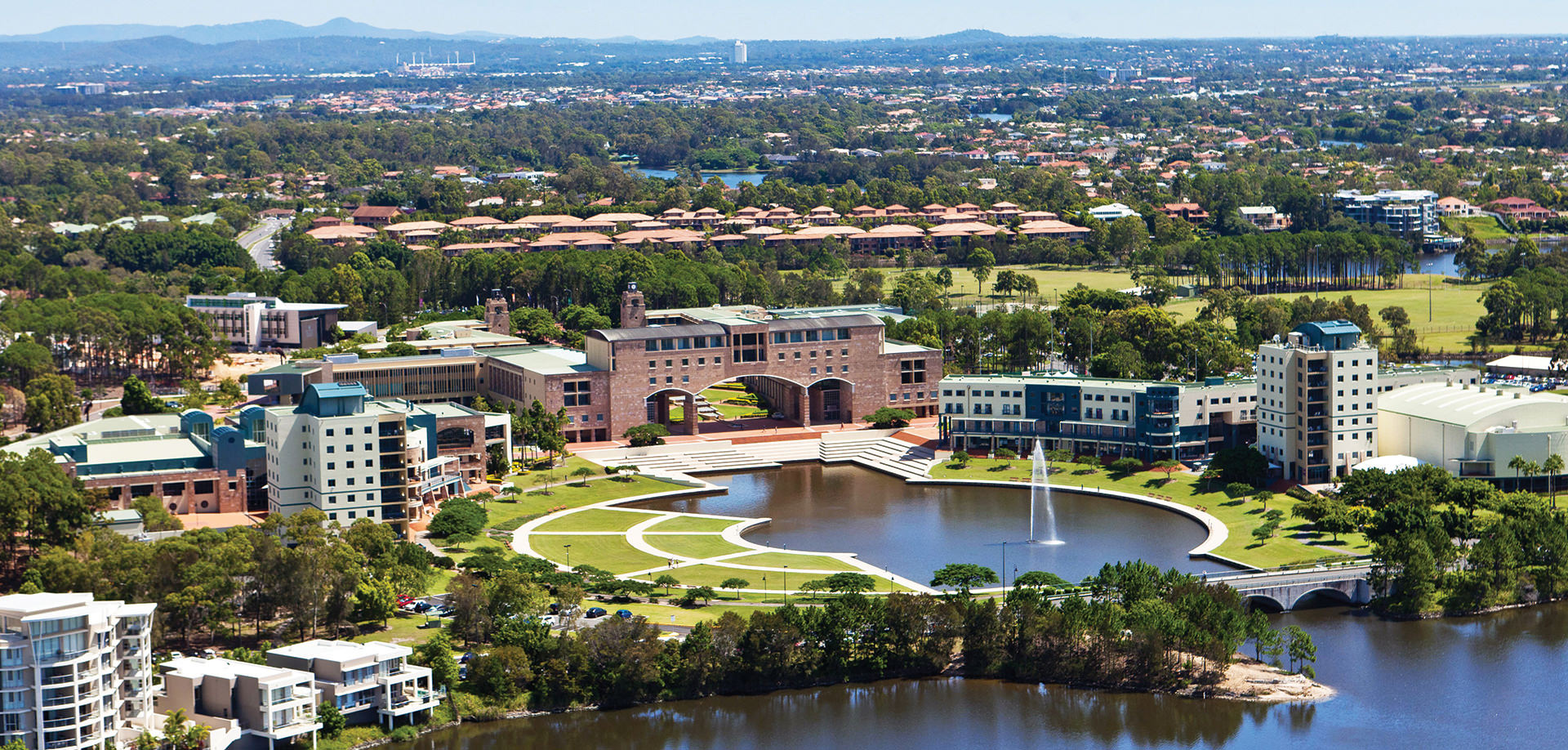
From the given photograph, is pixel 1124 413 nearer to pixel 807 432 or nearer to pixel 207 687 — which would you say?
pixel 807 432

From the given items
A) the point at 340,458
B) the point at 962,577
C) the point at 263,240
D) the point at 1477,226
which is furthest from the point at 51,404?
the point at 1477,226

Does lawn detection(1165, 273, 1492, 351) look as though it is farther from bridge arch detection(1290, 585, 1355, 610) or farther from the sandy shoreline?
the sandy shoreline

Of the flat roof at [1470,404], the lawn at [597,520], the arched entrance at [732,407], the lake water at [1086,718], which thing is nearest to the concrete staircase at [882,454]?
the arched entrance at [732,407]

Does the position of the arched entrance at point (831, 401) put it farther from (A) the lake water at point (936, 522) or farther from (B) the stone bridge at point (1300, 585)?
(B) the stone bridge at point (1300, 585)

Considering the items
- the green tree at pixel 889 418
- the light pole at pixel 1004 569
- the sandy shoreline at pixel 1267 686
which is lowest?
the sandy shoreline at pixel 1267 686

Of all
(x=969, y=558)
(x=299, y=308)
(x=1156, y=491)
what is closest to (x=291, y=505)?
(x=969, y=558)
